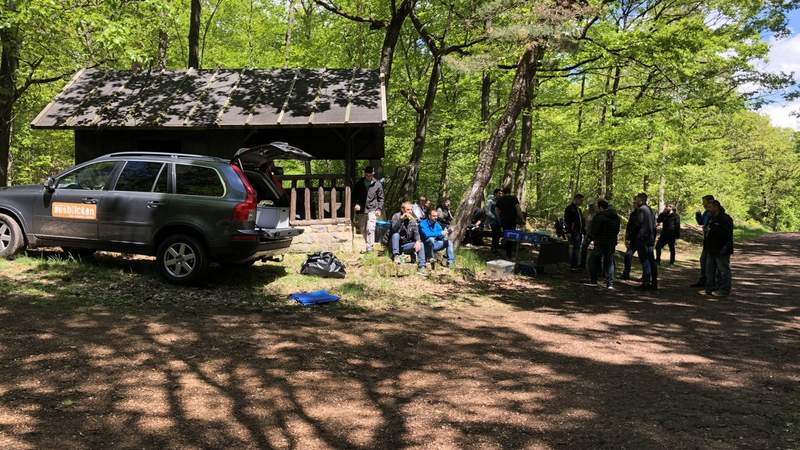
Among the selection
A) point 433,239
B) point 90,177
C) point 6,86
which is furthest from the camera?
point 6,86

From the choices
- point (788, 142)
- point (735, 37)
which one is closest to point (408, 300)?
point (735, 37)

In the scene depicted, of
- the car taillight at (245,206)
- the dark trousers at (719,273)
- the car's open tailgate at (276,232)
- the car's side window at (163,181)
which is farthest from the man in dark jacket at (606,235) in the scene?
the car's side window at (163,181)

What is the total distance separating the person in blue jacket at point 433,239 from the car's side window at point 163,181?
504cm

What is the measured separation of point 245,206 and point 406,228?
13.2 feet

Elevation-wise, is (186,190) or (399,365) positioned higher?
(186,190)

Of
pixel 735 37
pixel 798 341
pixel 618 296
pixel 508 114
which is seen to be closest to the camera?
pixel 798 341

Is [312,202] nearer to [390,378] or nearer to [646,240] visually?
[646,240]

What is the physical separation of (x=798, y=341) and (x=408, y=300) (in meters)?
5.44

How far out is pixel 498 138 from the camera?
1221cm

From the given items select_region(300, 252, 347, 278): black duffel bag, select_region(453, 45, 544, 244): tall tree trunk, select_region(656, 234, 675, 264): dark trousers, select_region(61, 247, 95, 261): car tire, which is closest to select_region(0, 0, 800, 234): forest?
select_region(453, 45, 544, 244): tall tree trunk

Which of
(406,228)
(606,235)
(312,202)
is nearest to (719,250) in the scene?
(606,235)

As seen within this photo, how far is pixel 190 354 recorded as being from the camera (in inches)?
203

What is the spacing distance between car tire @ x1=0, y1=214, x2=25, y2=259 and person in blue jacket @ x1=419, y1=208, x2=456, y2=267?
23.5ft

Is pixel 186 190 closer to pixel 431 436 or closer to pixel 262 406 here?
pixel 262 406
